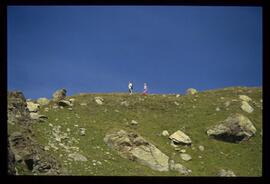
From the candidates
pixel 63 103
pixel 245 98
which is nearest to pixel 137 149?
pixel 63 103

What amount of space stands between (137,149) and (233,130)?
681 centimetres

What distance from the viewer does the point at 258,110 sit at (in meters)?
34.6

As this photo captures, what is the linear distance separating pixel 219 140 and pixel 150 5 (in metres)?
21.7

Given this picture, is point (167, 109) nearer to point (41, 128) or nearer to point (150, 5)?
point (41, 128)

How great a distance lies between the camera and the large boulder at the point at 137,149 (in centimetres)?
2695

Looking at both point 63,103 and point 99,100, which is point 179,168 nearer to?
point 63,103

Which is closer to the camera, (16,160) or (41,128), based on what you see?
(16,160)

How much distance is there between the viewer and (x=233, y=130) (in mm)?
30922

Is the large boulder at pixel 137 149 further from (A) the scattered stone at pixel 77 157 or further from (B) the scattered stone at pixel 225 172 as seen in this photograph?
(B) the scattered stone at pixel 225 172

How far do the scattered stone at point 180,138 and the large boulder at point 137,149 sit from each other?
1.87 m

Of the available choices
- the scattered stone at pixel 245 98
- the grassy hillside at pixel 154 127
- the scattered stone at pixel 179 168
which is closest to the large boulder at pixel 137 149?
the scattered stone at pixel 179 168
